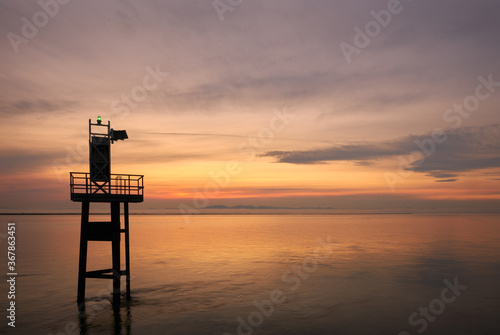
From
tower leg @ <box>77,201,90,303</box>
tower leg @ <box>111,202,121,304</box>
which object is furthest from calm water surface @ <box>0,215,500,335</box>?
tower leg @ <box>111,202,121,304</box>

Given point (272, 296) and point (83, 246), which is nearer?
point (83, 246)

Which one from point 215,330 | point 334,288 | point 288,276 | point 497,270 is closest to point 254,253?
point 288,276

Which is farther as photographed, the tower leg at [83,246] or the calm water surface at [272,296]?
the tower leg at [83,246]

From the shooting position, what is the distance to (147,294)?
29.1 metres

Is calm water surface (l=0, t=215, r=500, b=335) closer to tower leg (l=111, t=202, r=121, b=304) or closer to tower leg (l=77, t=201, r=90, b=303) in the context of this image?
tower leg (l=77, t=201, r=90, b=303)

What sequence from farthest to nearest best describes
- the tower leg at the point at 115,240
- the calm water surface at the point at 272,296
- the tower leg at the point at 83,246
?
the tower leg at the point at 115,240
the tower leg at the point at 83,246
the calm water surface at the point at 272,296

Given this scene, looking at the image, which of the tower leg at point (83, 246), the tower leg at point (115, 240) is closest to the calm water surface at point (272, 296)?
the tower leg at point (83, 246)

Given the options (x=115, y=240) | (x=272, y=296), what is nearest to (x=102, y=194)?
(x=115, y=240)

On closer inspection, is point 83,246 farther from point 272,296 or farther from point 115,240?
point 272,296

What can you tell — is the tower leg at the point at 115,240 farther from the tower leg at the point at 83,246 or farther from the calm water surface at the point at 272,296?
the calm water surface at the point at 272,296

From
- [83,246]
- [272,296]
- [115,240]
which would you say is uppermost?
[115,240]

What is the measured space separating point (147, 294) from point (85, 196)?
10.9m

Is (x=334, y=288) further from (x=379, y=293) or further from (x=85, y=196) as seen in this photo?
(x=85, y=196)

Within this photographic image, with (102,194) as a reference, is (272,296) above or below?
below
